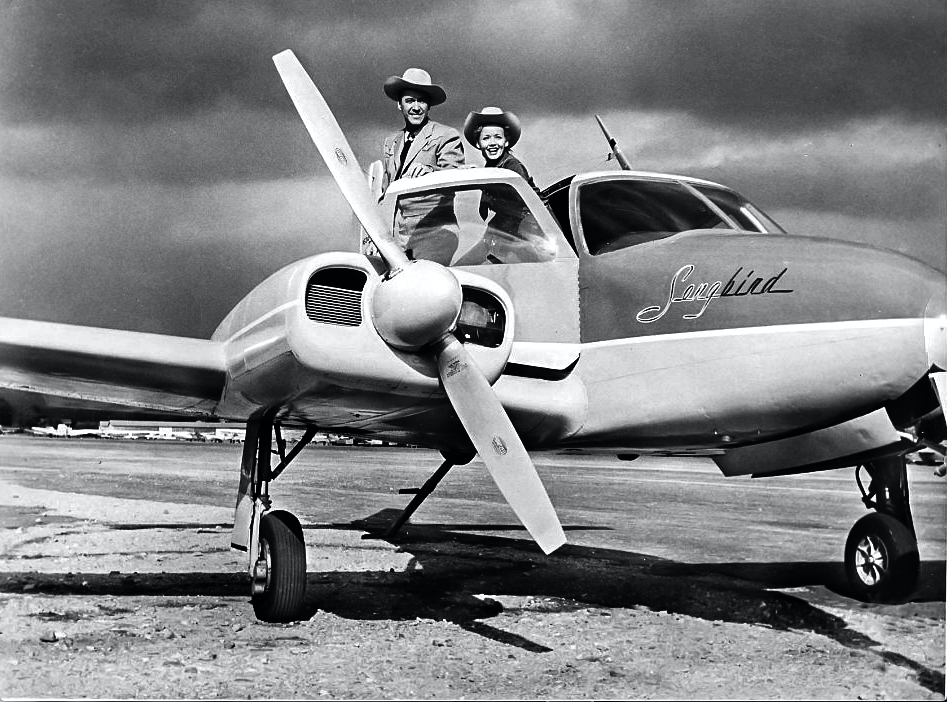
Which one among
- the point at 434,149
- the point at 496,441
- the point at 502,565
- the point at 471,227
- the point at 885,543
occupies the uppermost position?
the point at 434,149

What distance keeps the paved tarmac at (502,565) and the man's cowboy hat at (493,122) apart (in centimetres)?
261

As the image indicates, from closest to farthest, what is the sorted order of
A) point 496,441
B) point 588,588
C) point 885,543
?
point 496,441, point 885,543, point 588,588

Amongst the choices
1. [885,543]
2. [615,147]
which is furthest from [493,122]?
[885,543]

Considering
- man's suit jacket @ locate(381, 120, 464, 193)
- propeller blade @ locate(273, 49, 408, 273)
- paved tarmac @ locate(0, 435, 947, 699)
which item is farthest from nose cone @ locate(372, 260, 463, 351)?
man's suit jacket @ locate(381, 120, 464, 193)

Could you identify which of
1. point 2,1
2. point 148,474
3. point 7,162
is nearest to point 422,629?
point 7,162

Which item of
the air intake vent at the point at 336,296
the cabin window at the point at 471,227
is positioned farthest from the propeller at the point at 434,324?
the cabin window at the point at 471,227

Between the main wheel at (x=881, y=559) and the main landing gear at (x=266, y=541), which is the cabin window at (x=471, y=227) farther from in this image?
the main wheel at (x=881, y=559)

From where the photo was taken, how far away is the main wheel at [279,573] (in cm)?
566

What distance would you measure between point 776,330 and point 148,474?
18.9m

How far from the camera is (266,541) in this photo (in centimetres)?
588

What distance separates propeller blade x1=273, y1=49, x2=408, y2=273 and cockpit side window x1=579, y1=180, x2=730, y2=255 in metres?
1.59

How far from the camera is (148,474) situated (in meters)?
21.3

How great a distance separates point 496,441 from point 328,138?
2.24 m

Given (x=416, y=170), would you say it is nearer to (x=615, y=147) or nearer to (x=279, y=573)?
(x=615, y=147)
